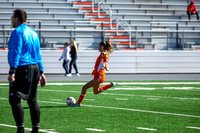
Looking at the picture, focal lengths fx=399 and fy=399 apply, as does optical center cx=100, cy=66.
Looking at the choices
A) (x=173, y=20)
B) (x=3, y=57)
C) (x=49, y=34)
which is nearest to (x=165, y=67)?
(x=173, y=20)

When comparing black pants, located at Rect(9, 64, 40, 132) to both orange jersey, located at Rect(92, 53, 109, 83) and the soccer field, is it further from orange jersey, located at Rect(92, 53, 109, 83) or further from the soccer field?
orange jersey, located at Rect(92, 53, 109, 83)

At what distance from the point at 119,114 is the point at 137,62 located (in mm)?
15051

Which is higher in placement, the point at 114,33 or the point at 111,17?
the point at 111,17

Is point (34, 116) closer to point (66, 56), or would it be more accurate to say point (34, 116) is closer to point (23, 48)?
point (23, 48)

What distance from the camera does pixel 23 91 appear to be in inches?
228

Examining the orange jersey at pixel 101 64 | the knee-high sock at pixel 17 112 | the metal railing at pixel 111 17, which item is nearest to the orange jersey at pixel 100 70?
the orange jersey at pixel 101 64

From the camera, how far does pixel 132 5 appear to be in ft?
95.0

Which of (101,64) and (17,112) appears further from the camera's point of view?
(101,64)

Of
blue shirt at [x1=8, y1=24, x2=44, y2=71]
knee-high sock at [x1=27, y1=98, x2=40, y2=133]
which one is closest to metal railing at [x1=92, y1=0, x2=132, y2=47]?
blue shirt at [x1=8, y1=24, x2=44, y2=71]

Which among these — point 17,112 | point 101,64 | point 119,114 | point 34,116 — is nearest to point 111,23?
point 101,64

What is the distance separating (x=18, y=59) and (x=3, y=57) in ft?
55.1

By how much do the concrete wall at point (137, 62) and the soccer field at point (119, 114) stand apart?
9934 mm

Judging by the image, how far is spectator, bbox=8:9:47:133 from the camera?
18.6 feet

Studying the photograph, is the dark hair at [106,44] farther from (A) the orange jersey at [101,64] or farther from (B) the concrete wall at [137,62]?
(B) the concrete wall at [137,62]
